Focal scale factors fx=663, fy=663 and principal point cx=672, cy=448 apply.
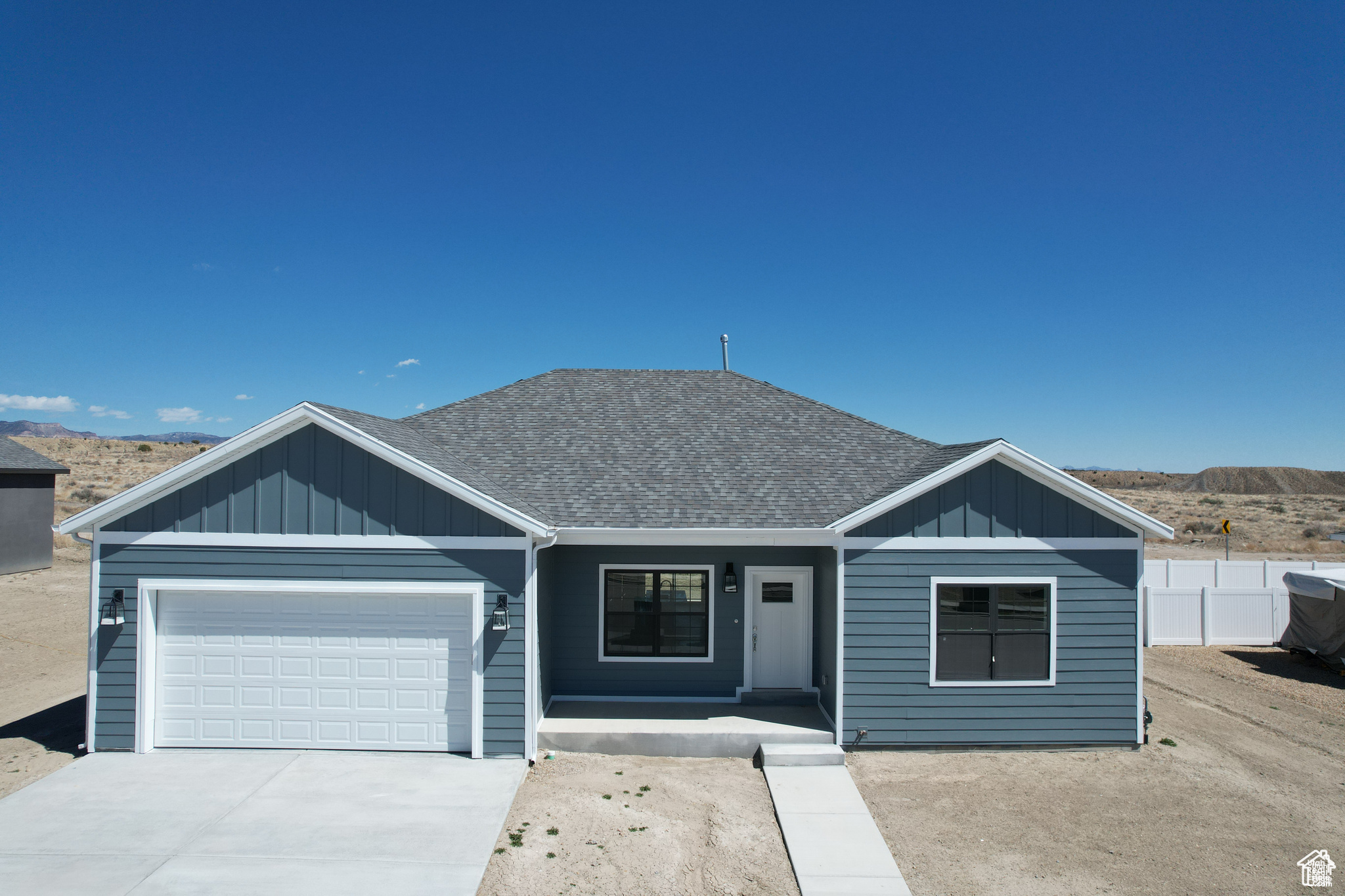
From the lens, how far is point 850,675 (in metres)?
9.11

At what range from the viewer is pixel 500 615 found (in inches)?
333

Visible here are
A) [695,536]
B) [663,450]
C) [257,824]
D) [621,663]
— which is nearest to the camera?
[257,824]

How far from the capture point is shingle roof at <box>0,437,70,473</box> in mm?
20969

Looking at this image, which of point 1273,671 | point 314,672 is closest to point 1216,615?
point 1273,671

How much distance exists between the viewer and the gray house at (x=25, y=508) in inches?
819

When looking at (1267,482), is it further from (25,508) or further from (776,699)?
(25,508)

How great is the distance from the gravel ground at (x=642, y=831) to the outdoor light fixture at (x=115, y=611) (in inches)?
223

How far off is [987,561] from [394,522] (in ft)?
26.1

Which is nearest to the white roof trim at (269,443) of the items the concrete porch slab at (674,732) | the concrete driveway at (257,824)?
the concrete porch slab at (674,732)

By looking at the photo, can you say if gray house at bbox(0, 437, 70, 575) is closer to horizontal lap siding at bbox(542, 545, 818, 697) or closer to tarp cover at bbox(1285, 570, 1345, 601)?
horizontal lap siding at bbox(542, 545, 818, 697)

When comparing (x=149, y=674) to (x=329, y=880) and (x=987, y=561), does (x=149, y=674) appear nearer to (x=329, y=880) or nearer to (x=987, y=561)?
(x=329, y=880)

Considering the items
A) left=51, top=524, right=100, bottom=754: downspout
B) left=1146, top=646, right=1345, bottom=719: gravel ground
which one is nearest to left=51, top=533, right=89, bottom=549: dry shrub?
left=51, top=524, right=100, bottom=754: downspout

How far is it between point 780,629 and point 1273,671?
1115 centimetres

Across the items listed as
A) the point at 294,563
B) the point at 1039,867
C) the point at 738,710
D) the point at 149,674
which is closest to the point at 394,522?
the point at 294,563
